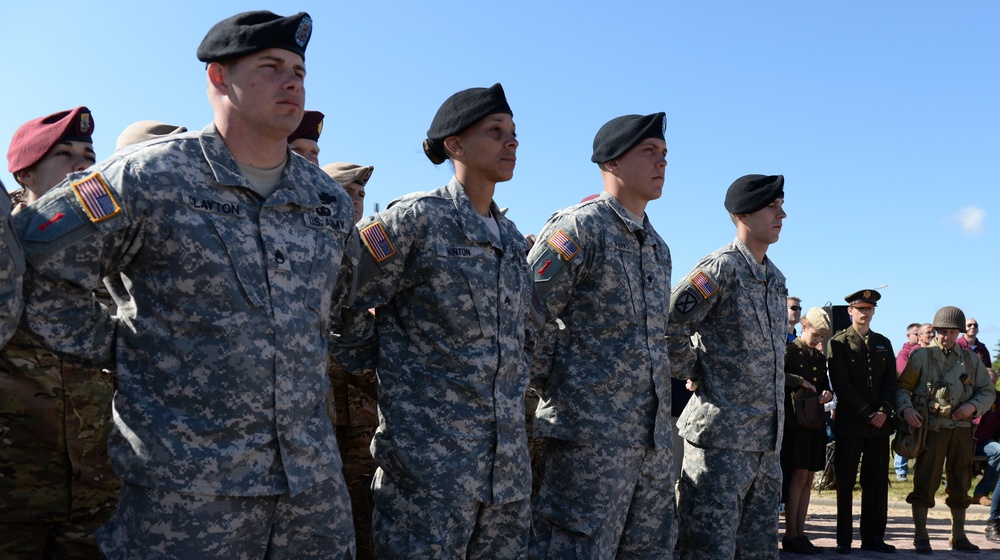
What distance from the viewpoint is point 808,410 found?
8500 millimetres

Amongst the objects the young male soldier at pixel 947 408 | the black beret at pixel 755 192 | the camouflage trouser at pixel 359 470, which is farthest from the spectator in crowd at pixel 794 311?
the camouflage trouser at pixel 359 470

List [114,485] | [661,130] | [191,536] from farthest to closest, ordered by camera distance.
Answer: [661,130]
[114,485]
[191,536]

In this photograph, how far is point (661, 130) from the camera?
202 inches

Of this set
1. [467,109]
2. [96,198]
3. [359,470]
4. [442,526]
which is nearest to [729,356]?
[359,470]

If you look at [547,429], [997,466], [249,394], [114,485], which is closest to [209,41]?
[249,394]

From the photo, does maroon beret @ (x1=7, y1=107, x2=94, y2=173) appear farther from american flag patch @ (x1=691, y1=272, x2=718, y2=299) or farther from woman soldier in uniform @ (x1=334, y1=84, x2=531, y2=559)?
american flag patch @ (x1=691, y1=272, x2=718, y2=299)

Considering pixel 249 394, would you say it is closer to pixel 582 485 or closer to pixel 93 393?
pixel 93 393

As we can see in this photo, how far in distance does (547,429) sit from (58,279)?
2.44 metres

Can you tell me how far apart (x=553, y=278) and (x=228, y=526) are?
85.7 inches

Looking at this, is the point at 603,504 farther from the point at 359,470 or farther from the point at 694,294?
the point at 694,294

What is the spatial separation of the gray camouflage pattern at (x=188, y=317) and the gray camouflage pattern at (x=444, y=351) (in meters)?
0.77

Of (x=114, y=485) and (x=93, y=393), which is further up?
(x=93, y=393)

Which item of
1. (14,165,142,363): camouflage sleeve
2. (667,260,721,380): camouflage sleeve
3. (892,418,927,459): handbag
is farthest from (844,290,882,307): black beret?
(14,165,142,363): camouflage sleeve

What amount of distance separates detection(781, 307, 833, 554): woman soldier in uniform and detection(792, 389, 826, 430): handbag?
0.16 feet
